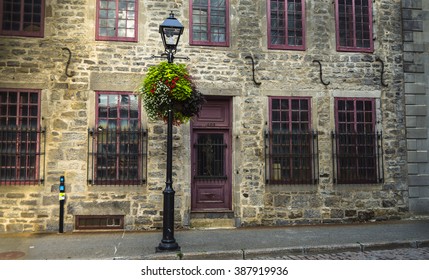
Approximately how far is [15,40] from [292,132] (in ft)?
21.1

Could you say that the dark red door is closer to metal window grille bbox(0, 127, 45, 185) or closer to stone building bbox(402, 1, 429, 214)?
metal window grille bbox(0, 127, 45, 185)

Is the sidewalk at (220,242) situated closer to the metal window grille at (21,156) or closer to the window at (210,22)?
the metal window grille at (21,156)

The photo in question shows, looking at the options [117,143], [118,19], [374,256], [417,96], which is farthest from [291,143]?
[118,19]

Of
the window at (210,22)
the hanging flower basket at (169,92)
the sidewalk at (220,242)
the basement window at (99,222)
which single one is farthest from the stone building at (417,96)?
the basement window at (99,222)

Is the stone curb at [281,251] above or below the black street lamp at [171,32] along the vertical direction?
below

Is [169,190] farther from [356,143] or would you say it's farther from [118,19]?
[356,143]

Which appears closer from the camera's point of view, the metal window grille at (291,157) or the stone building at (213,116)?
the stone building at (213,116)

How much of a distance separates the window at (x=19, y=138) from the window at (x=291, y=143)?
16.7 feet

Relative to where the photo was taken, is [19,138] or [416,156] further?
[416,156]

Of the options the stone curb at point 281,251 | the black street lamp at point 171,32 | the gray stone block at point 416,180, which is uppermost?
the black street lamp at point 171,32

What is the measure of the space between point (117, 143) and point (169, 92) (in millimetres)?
2618

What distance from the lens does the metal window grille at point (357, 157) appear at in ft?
30.1

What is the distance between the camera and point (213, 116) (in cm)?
907

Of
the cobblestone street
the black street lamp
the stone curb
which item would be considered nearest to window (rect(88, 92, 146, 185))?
the black street lamp
